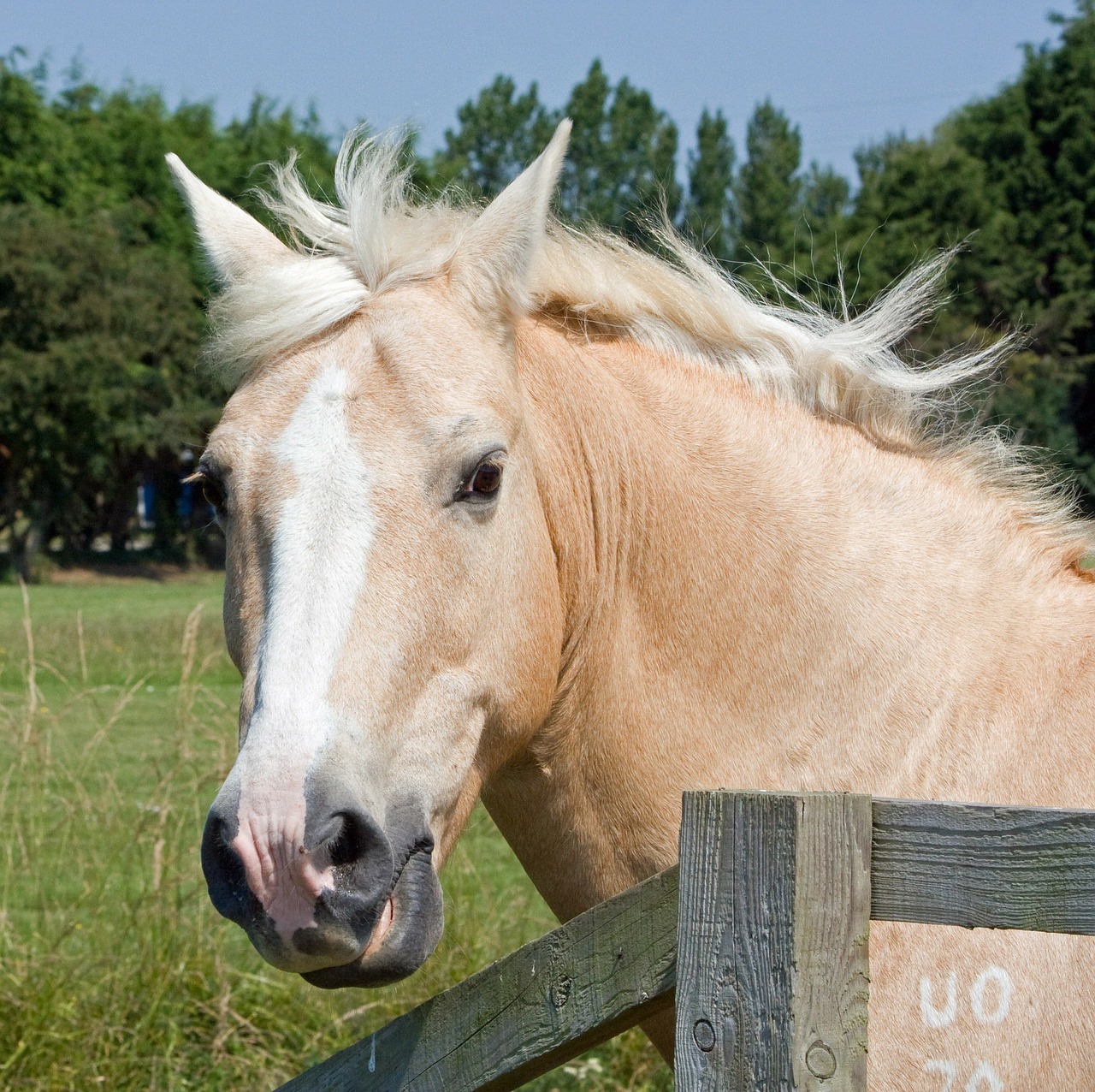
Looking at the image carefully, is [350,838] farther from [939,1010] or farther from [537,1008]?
[939,1010]

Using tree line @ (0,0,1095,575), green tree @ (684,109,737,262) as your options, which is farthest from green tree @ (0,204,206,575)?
green tree @ (684,109,737,262)

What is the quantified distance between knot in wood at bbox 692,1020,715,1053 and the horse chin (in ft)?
1.88

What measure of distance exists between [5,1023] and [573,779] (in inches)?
121

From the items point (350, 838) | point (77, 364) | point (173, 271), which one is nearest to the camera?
point (350, 838)

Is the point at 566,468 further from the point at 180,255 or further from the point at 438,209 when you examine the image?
the point at 180,255

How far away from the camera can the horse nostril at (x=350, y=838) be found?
1.81 meters

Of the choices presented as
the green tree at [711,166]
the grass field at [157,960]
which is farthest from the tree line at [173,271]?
the grass field at [157,960]

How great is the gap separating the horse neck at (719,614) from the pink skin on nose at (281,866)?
749 mm

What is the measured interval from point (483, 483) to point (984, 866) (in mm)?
1149

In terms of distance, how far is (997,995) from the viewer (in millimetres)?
2066

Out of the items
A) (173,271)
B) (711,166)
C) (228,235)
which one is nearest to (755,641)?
(228,235)

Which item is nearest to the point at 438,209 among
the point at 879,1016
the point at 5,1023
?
the point at 879,1016

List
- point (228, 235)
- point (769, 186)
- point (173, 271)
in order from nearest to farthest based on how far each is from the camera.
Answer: point (228, 235) → point (173, 271) → point (769, 186)

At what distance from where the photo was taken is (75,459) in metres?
36.4
